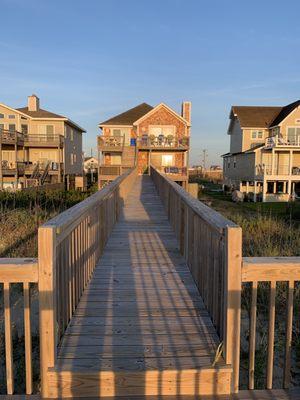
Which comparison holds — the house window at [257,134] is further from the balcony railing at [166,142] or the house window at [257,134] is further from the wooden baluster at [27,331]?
the wooden baluster at [27,331]

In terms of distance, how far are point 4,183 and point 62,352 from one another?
33795 millimetres

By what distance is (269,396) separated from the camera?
2867 millimetres

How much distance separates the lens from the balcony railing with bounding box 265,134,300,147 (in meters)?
34.8

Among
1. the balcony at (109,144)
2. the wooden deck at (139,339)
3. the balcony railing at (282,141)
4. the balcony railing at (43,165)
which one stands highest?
the balcony railing at (282,141)

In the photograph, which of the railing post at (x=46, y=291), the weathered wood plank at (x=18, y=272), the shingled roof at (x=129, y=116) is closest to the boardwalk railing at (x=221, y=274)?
the railing post at (x=46, y=291)

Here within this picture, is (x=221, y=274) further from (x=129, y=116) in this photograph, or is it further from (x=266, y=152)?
(x=129, y=116)

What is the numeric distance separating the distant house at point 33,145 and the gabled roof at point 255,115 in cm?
2047

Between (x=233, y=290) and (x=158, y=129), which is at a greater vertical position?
(x=158, y=129)

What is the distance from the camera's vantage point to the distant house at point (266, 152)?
34562mm

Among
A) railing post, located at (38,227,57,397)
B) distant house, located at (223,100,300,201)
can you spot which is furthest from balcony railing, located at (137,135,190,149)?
railing post, located at (38,227,57,397)

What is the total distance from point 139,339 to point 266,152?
36.2m

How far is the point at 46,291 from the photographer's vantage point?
274 cm

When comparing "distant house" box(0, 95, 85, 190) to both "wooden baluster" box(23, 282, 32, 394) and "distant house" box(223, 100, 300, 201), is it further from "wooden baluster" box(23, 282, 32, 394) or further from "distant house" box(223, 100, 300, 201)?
"wooden baluster" box(23, 282, 32, 394)

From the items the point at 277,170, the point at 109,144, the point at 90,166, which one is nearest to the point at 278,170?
the point at 277,170
